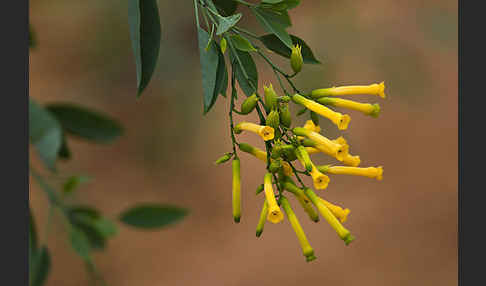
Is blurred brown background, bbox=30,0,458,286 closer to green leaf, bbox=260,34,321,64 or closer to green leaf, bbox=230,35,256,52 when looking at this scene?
green leaf, bbox=260,34,321,64

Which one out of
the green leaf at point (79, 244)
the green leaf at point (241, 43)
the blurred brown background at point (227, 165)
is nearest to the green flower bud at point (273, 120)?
the green leaf at point (241, 43)

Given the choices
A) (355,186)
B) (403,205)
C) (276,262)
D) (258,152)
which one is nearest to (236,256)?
(276,262)

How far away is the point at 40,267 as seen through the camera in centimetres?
141

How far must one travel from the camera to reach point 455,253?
2.74 metres

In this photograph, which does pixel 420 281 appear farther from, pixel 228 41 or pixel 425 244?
pixel 228 41

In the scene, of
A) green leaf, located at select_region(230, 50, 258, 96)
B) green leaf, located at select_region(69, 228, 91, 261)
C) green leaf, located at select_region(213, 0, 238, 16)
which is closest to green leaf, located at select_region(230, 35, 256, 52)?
green leaf, located at select_region(230, 50, 258, 96)

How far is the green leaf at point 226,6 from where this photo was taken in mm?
892

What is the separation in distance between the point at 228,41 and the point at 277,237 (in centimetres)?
201

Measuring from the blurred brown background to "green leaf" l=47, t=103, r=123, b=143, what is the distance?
1.08 m

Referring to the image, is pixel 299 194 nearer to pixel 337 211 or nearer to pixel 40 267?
pixel 337 211

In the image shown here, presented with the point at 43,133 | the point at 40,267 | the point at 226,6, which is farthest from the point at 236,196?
the point at 40,267

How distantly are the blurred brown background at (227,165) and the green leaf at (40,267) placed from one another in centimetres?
115

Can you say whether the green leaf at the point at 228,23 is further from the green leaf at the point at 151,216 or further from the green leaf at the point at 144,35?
the green leaf at the point at 151,216

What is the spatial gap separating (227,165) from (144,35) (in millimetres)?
2209
